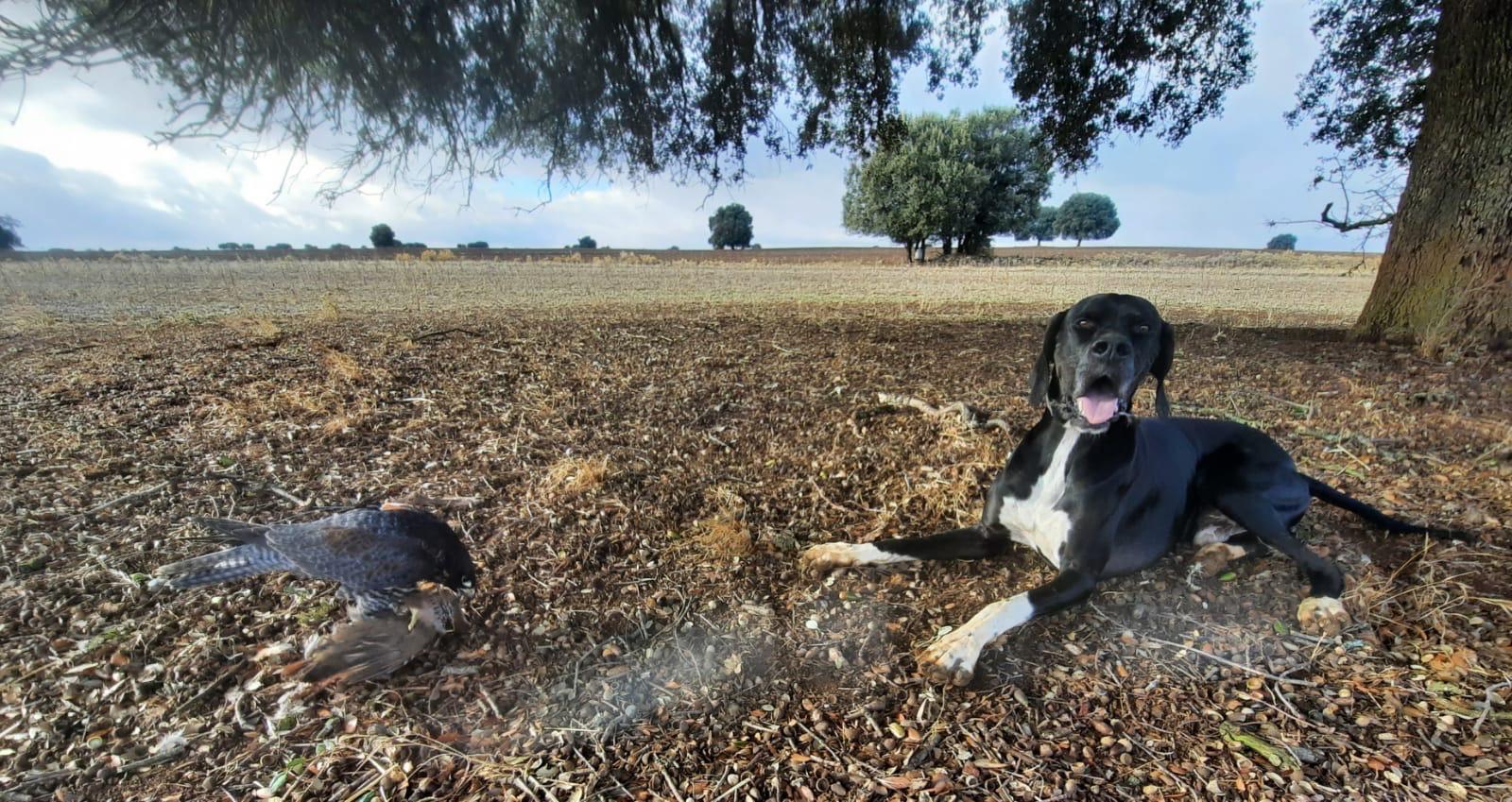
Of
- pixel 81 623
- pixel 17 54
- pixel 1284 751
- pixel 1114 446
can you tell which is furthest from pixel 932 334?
pixel 17 54

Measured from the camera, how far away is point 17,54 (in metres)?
4.20

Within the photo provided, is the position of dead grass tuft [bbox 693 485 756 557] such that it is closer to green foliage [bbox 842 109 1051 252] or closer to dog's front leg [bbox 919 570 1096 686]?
dog's front leg [bbox 919 570 1096 686]

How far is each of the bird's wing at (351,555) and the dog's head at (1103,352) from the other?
2.38 m

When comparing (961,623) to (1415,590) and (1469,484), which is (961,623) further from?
(1469,484)

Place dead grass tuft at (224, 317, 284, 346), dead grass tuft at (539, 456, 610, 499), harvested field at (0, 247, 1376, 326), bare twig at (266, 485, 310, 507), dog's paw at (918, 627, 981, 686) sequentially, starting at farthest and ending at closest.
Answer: harvested field at (0, 247, 1376, 326)
dead grass tuft at (224, 317, 284, 346)
dead grass tuft at (539, 456, 610, 499)
bare twig at (266, 485, 310, 507)
dog's paw at (918, 627, 981, 686)

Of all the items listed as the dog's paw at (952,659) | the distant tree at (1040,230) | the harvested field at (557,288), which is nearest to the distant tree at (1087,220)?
the distant tree at (1040,230)

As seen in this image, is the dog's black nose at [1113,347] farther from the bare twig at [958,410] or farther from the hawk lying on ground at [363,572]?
the hawk lying on ground at [363,572]

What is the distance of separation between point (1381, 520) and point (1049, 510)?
1594 millimetres

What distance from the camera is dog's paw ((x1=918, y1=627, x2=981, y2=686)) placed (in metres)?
2.00

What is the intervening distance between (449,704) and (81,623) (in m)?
1.44

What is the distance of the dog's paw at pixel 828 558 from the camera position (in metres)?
2.59

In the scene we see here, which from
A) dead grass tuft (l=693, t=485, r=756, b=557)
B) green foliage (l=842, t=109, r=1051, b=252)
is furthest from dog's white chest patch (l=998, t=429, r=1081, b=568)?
green foliage (l=842, t=109, r=1051, b=252)

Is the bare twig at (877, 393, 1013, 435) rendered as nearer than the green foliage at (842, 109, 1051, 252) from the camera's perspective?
Yes

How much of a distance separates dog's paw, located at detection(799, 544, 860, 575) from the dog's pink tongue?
1.04 metres
